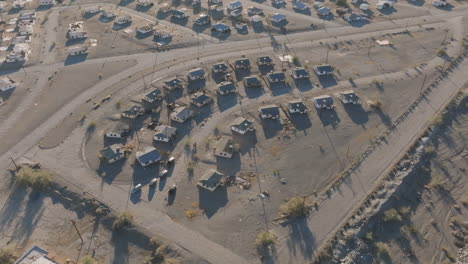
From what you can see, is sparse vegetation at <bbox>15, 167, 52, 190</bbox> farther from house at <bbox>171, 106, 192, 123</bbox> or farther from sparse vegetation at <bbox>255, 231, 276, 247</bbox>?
sparse vegetation at <bbox>255, 231, 276, 247</bbox>

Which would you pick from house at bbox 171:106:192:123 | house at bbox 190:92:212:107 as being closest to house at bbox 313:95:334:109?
house at bbox 190:92:212:107

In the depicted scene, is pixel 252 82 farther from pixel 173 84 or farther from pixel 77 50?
pixel 77 50

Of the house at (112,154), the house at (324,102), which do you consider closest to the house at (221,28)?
the house at (324,102)

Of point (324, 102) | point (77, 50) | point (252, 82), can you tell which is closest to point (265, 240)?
point (324, 102)

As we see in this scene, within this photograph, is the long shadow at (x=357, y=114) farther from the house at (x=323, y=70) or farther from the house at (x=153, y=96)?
the house at (x=153, y=96)

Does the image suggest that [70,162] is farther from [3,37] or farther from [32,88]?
[3,37]
